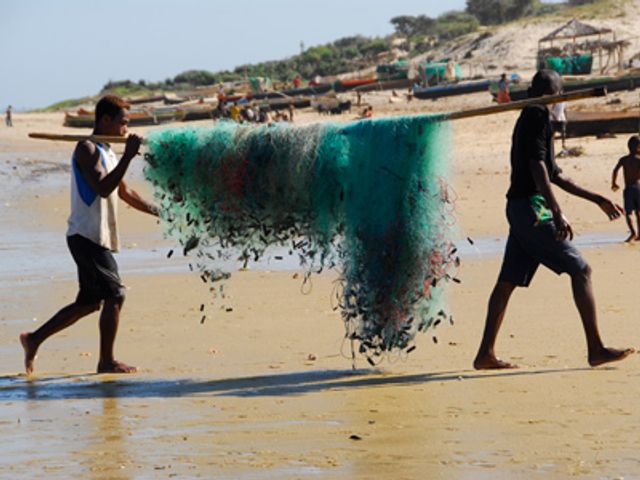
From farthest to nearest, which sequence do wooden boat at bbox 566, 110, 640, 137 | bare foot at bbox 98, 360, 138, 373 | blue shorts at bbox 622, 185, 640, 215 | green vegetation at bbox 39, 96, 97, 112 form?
green vegetation at bbox 39, 96, 97, 112, wooden boat at bbox 566, 110, 640, 137, blue shorts at bbox 622, 185, 640, 215, bare foot at bbox 98, 360, 138, 373

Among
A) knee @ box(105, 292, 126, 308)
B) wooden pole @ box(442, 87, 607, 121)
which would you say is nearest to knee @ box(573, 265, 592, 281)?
wooden pole @ box(442, 87, 607, 121)

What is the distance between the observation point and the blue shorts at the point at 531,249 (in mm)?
6277

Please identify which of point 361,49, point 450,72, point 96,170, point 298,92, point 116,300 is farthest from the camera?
point 361,49

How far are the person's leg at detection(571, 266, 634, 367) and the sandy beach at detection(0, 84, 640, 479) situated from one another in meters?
0.09

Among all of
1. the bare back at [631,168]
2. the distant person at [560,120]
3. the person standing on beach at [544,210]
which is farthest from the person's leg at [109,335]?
the distant person at [560,120]

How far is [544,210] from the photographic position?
6.31m

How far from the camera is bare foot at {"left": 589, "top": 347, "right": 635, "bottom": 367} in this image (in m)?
6.26

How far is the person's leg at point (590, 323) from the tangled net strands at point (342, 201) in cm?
65

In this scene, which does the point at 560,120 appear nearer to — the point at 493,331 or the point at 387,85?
the point at 493,331

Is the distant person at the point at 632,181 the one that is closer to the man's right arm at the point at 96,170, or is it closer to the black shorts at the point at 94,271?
the black shorts at the point at 94,271

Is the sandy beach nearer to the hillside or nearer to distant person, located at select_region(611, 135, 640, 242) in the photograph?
distant person, located at select_region(611, 135, 640, 242)

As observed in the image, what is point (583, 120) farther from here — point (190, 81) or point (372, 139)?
point (190, 81)

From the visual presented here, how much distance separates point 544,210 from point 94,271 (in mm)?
2516

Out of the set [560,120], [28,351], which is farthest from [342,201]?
[560,120]
